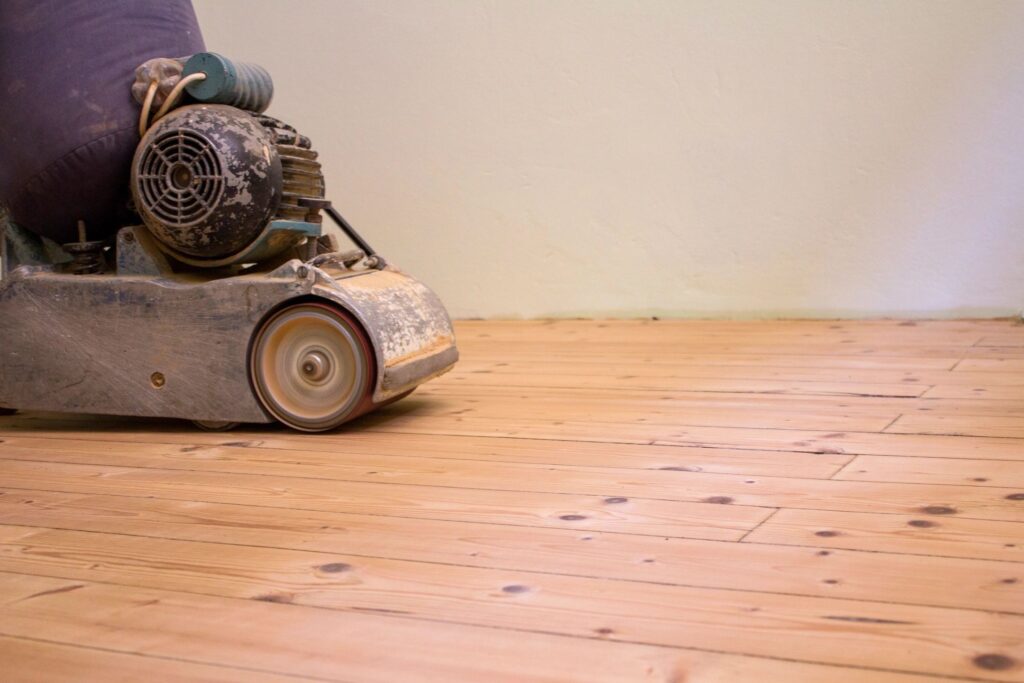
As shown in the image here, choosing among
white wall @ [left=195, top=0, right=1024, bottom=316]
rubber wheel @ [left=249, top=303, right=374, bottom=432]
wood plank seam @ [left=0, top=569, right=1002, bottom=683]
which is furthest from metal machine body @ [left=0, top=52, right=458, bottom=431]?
white wall @ [left=195, top=0, right=1024, bottom=316]

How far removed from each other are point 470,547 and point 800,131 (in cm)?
244

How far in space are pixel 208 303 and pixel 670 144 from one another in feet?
6.41

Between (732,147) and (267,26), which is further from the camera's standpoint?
(267,26)

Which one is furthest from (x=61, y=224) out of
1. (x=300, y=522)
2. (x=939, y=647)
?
(x=939, y=647)

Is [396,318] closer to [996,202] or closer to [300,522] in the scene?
[300,522]

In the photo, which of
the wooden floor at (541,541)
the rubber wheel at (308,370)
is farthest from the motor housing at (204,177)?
the wooden floor at (541,541)

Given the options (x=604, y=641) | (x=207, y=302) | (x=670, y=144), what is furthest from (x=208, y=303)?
(x=670, y=144)

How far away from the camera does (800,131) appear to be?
3344 mm

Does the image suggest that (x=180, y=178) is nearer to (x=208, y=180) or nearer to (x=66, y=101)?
(x=208, y=180)

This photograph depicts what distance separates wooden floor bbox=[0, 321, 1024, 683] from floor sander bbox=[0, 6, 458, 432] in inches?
3.4

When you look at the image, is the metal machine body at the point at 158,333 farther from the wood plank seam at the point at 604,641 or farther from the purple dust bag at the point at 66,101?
the wood plank seam at the point at 604,641

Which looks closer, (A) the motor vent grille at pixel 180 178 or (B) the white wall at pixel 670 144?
(A) the motor vent grille at pixel 180 178

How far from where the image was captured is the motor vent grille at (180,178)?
6.17 feet

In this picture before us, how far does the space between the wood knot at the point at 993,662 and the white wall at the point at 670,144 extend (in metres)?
2.54
